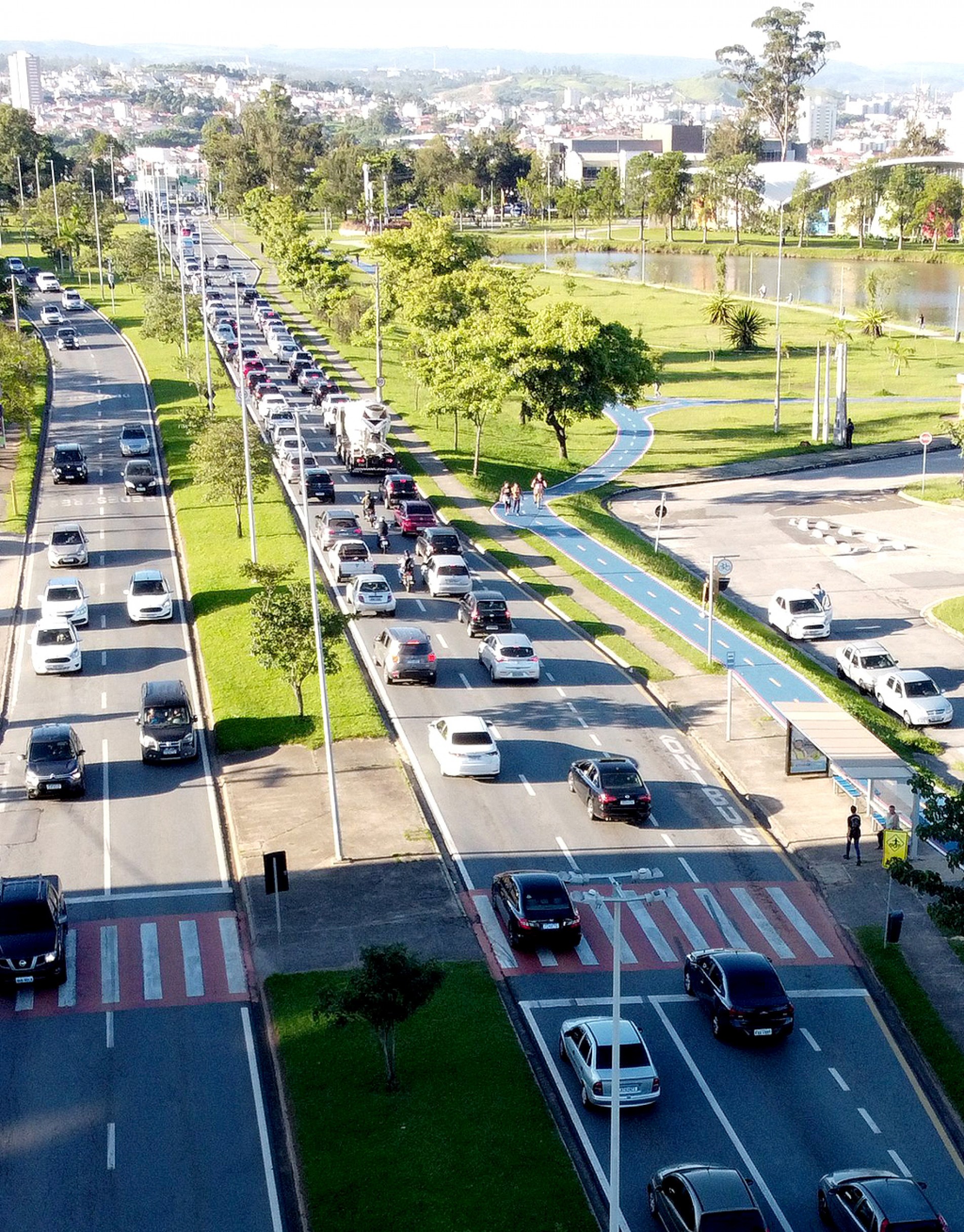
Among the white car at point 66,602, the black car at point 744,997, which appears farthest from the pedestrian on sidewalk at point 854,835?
the white car at point 66,602

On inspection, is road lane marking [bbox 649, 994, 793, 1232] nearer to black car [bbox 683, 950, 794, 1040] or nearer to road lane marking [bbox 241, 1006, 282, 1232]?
black car [bbox 683, 950, 794, 1040]

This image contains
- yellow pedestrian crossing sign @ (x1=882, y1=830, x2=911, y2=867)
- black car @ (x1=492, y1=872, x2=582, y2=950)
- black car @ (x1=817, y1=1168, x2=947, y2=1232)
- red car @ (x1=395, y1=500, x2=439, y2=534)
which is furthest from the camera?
red car @ (x1=395, y1=500, x2=439, y2=534)

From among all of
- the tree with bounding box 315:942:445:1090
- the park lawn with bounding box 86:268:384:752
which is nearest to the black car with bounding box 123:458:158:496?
the park lawn with bounding box 86:268:384:752

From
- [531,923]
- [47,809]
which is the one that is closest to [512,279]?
[47,809]

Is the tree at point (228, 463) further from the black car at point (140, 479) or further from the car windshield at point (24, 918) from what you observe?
the car windshield at point (24, 918)

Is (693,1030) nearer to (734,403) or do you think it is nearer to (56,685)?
(56,685)

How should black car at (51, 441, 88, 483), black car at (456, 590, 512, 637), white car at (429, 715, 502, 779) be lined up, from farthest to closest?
black car at (51, 441, 88, 483) < black car at (456, 590, 512, 637) < white car at (429, 715, 502, 779)
